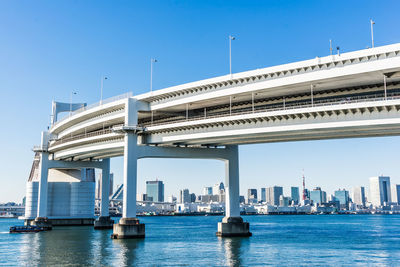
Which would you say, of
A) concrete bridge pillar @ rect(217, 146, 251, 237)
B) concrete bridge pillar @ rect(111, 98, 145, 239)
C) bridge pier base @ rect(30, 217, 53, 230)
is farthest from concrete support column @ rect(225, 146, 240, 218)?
bridge pier base @ rect(30, 217, 53, 230)

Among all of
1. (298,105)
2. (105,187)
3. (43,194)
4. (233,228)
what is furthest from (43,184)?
(298,105)

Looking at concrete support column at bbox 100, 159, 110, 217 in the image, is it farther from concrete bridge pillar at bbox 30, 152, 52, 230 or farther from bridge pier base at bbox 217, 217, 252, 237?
→ bridge pier base at bbox 217, 217, 252, 237

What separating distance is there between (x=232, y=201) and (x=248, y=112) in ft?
46.6

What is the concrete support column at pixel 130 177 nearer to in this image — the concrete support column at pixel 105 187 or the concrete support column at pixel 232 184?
the concrete support column at pixel 232 184

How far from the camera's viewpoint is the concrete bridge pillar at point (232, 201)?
61.4 meters

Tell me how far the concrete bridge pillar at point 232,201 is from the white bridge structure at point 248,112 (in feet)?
0.47

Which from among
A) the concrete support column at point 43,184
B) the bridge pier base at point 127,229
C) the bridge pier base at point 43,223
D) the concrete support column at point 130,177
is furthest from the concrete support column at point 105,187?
the concrete support column at point 130,177

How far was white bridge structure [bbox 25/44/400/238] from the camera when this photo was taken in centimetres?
4072

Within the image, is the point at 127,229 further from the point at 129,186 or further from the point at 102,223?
the point at 102,223

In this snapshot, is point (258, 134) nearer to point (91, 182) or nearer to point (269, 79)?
point (269, 79)

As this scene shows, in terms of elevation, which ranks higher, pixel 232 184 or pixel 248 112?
pixel 248 112

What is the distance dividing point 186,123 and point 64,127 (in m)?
39.5

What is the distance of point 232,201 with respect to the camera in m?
61.3

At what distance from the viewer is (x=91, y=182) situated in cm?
10550
